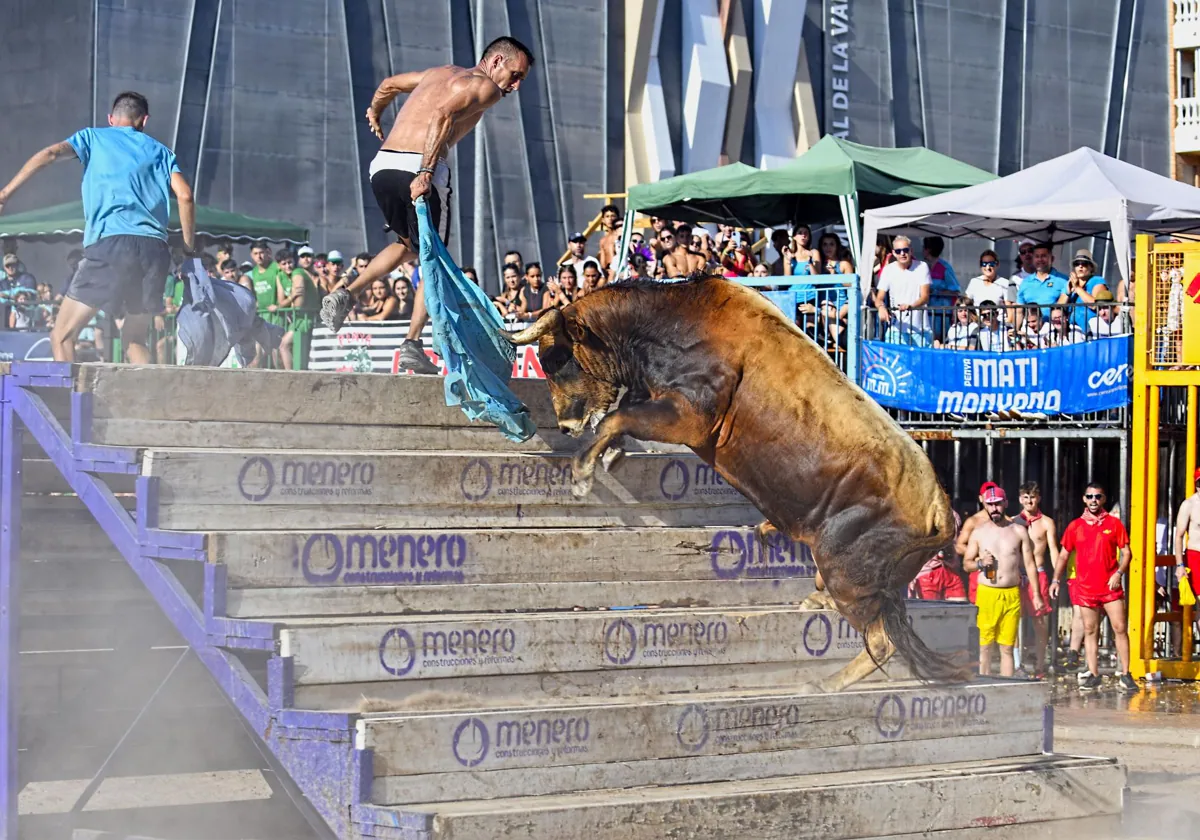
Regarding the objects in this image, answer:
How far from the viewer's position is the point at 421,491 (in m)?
8.06

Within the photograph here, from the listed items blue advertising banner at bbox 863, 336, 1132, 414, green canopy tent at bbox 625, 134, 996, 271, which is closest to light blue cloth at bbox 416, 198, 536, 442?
Result: blue advertising banner at bbox 863, 336, 1132, 414

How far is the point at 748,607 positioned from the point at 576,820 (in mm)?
2077

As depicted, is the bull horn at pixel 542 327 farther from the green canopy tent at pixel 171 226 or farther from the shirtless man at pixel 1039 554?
the green canopy tent at pixel 171 226

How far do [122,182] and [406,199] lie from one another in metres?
1.59

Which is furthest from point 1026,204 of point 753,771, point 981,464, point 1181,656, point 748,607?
point 753,771

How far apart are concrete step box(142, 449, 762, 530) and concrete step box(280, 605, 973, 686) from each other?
0.69 m

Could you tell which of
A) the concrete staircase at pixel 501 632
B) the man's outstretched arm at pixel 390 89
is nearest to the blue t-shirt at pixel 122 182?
the man's outstretched arm at pixel 390 89

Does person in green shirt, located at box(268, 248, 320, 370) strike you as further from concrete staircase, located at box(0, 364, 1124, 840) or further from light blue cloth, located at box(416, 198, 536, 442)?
concrete staircase, located at box(0, 364, 1124, 840)

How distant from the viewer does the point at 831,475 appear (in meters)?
7.92

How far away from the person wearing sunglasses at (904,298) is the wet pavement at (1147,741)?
3762 millimetres

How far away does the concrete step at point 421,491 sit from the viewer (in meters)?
7.44

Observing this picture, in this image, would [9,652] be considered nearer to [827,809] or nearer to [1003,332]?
[827,809]

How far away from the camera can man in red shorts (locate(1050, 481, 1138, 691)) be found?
49.9ft

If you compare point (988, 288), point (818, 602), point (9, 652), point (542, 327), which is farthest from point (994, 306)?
point (9, 652)
